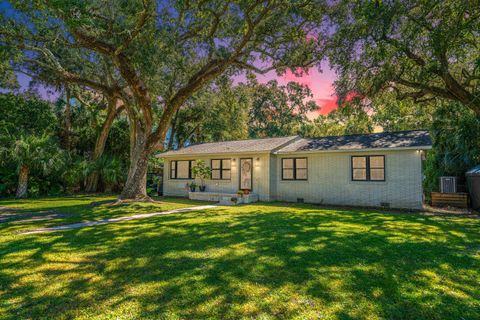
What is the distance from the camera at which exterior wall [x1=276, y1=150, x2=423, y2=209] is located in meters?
11.3

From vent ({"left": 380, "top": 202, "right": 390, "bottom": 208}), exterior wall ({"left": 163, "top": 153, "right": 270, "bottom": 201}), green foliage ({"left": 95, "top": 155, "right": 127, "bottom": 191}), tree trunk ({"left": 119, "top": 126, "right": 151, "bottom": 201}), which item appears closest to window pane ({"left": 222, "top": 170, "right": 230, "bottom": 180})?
exterior wall ({"left": 163, "top": 153, "right": 270, "bottom": 201})

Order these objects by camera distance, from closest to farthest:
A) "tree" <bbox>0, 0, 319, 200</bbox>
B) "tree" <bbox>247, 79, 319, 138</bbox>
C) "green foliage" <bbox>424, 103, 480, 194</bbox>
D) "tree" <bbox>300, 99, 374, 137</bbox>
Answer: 1. "tree" <bbox>0, 0, 319, 200</bbox>
2. "green foliage" <bbox>424, 103, 480, 194</bbox>
3. "tree" <bbox>300, 99, 374, 137</bbox>
4. "tree" <bbox>247, 79, 319, 138</bbox>

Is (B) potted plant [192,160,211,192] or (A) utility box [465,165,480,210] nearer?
(A) utility box [465,165,480,210]

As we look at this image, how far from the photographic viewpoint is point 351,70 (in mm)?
11336

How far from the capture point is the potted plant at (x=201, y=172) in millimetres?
15727

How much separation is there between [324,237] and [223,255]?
2545 millimetres

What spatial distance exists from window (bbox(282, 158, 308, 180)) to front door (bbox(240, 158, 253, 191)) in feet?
5.87

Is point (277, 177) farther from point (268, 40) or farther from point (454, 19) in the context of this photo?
point (454, 19)

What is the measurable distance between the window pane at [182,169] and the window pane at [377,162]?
10.6 m

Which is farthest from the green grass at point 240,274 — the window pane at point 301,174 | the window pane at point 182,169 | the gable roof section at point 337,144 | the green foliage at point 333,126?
the green foliage at point 333,126

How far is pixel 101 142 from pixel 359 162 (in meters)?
16.7

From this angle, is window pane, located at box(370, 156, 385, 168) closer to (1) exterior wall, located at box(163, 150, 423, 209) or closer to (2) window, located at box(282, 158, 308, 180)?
(1) exterior wall, located at box(163, 150, 423, 209)

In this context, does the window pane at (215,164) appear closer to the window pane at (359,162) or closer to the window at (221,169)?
the window at (221,169)

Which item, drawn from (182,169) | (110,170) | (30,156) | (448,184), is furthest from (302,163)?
(30,156)
